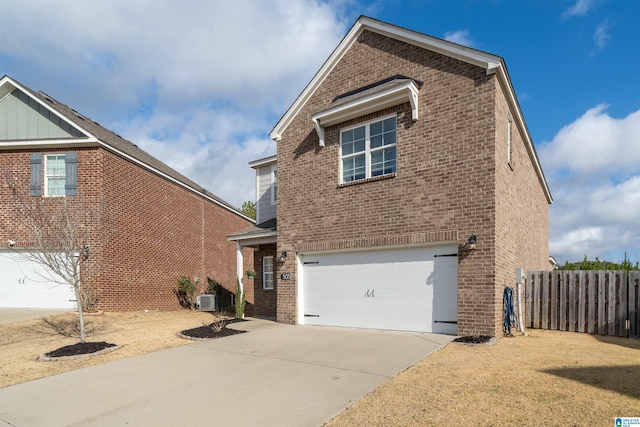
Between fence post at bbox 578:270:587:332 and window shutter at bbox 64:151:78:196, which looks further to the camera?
Result: window shutter at bbox 64:151:78:196

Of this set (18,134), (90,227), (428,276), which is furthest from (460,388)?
(18,134)

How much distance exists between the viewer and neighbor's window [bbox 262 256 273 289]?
52.2 feet

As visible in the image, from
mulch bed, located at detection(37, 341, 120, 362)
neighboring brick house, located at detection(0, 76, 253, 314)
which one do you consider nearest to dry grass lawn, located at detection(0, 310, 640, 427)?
mulch bed, located at detection(37, 341, 120, 362)

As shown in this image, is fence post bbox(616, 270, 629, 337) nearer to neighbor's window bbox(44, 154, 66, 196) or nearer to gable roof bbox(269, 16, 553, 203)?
gable roof bbox(269, 16, 553, 203)

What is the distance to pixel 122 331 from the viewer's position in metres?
11.6

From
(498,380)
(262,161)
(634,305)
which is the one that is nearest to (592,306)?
(634,305)

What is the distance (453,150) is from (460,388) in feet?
19.4

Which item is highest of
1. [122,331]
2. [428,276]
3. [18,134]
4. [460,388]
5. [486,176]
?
[18,134]

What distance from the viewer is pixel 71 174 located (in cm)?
1591

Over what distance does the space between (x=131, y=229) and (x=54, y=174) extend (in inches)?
137

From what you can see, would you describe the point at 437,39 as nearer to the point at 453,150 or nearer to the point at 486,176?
the point at 453,150

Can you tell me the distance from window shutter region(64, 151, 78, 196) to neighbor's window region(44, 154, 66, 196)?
243mm

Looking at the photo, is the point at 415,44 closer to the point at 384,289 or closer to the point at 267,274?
the point at 384,289

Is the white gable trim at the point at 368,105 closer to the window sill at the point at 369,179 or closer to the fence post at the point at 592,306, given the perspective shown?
the window sill at the point at 369,179
